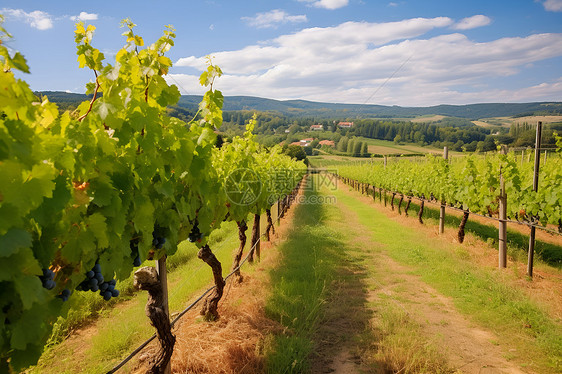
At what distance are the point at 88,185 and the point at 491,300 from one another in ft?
20.9

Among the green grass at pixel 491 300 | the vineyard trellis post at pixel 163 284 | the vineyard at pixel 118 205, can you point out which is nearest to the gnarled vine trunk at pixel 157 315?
the vineyard at pixel 118 205

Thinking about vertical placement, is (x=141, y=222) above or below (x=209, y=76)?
below

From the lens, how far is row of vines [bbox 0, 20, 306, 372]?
4.57 feet

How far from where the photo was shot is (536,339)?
4598 millimetres

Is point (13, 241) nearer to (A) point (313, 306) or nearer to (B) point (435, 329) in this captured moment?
(A) point (313, 306)

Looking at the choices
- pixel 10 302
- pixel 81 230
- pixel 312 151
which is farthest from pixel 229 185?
pixel 312 151

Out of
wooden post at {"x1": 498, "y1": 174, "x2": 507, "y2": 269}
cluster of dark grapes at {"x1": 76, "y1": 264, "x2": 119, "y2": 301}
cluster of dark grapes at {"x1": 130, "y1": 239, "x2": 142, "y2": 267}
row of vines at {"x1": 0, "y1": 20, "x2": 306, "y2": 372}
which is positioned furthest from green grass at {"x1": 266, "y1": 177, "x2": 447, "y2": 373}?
wooden post at {"x1": 498, "y1": 174, "x2": 507, "y2": 269}

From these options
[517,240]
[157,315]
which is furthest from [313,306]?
[517,240]

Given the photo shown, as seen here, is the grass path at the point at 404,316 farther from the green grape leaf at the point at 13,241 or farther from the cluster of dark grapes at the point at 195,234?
the green grape leaf at the point at 13,241

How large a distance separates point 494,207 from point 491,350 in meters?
5.53

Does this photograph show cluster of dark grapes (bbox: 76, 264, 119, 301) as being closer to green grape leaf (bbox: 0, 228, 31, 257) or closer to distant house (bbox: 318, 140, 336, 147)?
green grape leaf (bbox: 0, 228, 31, 257)

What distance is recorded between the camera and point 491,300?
5.83 metres

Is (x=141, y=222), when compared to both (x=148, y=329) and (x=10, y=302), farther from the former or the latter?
(x=148, y=329)

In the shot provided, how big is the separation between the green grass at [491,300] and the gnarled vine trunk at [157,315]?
4.23m
